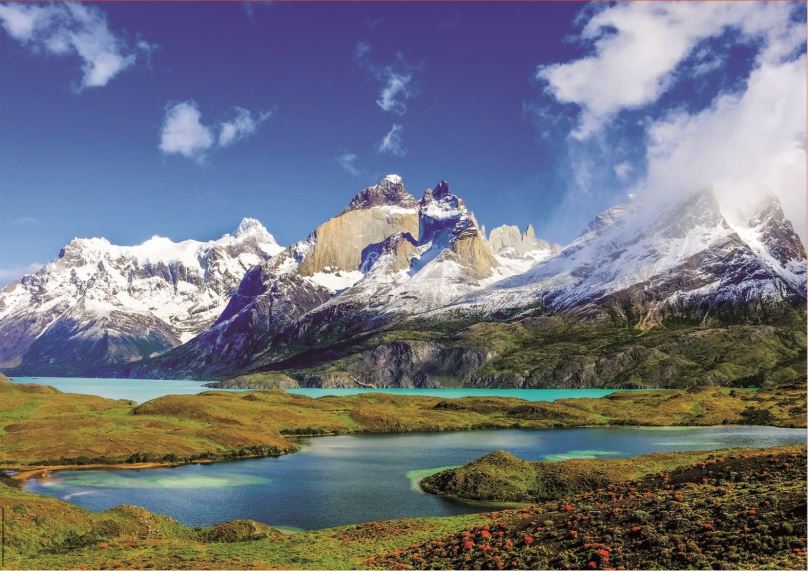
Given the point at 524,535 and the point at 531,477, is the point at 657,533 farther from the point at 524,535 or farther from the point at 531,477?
the point at 531,477

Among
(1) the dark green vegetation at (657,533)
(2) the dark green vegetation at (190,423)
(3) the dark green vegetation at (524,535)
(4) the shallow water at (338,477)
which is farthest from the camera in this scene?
(2) the dark green vegetation at (190,423)

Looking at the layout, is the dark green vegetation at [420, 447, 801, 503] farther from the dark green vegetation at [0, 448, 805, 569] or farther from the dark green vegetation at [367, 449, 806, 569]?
the dark green vegetation at [367, 449, 806, 569]

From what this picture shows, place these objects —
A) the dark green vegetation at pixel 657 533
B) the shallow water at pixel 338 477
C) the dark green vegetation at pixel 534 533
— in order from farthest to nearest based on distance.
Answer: the shallow water at pixel 338 477, the dark green vegetation at pixel 534 533, the dark green vegetation at pixel 657 533

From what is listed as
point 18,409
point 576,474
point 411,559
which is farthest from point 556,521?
point 18,409

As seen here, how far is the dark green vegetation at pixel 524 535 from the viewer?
36969 millimetres

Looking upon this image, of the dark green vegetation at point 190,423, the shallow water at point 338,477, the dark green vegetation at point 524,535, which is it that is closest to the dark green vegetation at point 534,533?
the dark green vegetation at point 524,535

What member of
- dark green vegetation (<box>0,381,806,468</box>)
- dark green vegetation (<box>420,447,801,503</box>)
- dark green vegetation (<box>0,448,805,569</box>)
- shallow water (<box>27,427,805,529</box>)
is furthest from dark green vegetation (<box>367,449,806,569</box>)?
dark green vegetation (<box>0,381,806,468</box>)

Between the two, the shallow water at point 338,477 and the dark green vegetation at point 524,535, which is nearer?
the dark green vegetation at point 524,535

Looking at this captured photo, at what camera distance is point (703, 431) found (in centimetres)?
16338

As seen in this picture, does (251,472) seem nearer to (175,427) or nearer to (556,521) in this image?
(175,427)

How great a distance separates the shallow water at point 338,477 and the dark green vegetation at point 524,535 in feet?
41.0

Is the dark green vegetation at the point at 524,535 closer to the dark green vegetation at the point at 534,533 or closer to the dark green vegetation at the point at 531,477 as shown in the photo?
the dark green vegetation at the point at 534,533

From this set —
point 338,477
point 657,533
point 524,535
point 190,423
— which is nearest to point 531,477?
point 338,477

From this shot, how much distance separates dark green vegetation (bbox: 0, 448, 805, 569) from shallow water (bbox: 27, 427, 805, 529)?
1249 centimetres
